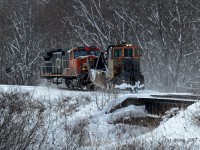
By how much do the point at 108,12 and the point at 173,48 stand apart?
749cm

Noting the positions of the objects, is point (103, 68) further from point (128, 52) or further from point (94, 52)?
point (94, 52)

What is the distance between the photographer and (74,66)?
83.1ft

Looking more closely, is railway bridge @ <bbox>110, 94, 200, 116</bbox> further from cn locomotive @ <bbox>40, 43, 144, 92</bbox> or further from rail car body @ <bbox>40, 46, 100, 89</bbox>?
rail car body @ <bbox>40, 46, 100, 89</bbox>

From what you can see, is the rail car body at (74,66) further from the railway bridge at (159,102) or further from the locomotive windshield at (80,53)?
the railway bridge at (159,102)

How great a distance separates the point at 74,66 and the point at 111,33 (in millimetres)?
12193

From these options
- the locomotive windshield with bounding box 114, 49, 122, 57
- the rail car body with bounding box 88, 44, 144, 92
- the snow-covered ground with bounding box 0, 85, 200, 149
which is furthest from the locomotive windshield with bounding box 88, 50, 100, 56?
the snow-covered ground with bounding box 0, 85, 200, 149

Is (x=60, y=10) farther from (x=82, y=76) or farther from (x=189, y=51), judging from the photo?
(x=82, y=76)

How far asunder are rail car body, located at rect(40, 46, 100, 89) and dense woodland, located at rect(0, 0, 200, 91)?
6.49 metres

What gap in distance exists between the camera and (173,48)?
33.7m

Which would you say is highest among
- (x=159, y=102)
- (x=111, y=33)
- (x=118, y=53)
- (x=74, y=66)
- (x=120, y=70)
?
(x=111, y=33)

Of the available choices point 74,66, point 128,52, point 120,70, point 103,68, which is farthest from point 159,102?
point 74,66

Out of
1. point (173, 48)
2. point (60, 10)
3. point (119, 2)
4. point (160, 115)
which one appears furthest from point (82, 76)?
point (60, 10)

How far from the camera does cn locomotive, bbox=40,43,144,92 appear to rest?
23.1m

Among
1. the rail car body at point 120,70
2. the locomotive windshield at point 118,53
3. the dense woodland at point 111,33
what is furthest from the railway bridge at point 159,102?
the dense woodland at point 111,33
